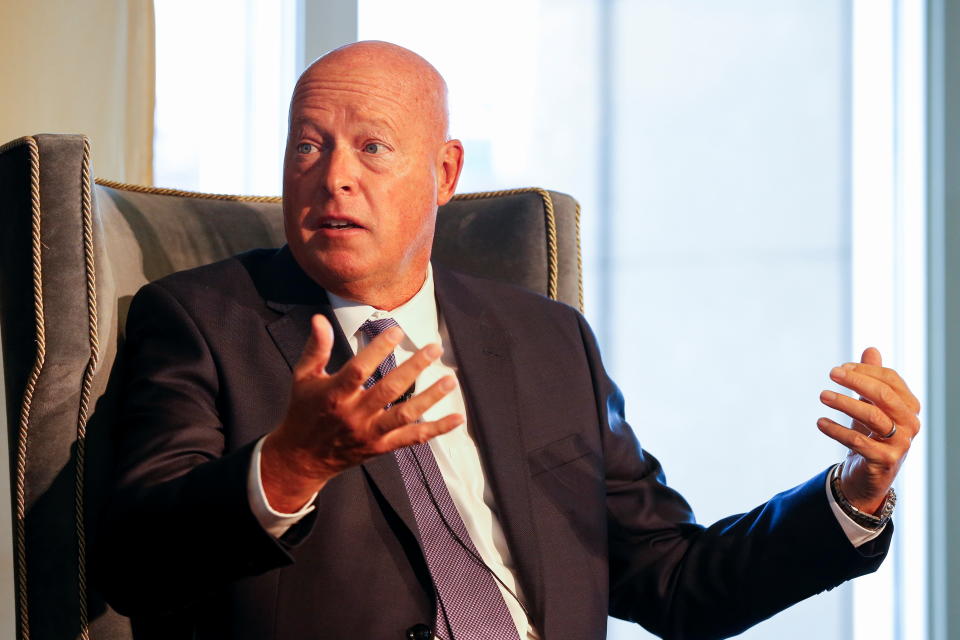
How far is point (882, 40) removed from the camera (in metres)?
2.37

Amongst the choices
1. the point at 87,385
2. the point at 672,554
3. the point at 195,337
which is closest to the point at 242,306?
the point at 195,337

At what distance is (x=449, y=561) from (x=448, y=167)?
607 millimetres

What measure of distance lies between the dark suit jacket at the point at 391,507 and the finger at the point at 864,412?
0.18 m

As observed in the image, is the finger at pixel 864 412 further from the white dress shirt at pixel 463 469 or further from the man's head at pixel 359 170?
the man's head at pixel 359 170

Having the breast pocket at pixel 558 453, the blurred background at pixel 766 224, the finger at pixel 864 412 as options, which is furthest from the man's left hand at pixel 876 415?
the blurred background at pixel 766 224

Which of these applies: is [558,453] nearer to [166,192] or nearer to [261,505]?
[261,505]

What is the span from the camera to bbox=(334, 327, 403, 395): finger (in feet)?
2.76

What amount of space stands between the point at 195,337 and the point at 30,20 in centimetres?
111

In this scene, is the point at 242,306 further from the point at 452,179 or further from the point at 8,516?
the point at 8,516

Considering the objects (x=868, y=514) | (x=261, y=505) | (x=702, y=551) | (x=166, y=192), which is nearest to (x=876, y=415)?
(x=868, y=514)

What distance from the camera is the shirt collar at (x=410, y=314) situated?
51.9 inches

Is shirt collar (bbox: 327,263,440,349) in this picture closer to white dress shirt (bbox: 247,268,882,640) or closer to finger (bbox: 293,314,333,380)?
white dress shirt (bbox: 247,268,882,640)

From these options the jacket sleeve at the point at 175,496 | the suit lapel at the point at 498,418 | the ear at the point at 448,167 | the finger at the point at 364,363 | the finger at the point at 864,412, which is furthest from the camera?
the ear at the point at 448,167

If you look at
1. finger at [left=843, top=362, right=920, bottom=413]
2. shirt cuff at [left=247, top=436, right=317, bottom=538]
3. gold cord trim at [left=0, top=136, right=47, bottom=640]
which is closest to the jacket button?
shirt cuff at [left=247, top=436, right=317, bottom=538]
